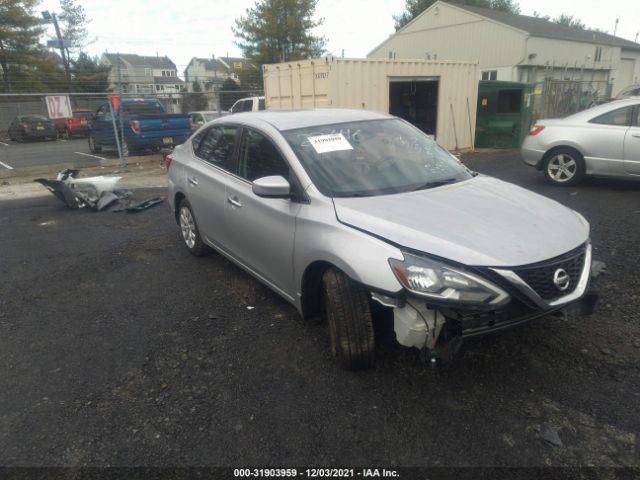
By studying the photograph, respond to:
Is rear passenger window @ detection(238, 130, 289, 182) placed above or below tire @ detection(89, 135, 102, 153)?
above

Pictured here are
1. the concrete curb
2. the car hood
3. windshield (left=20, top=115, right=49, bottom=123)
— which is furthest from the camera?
windshield (left=20, top=115, right=49, bottom=123)

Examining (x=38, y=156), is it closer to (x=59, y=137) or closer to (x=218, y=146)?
(x=59, y=137)

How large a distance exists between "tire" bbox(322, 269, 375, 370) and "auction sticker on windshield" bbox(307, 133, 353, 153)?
1.06 metres

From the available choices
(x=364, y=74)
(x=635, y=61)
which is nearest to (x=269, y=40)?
(x=364, y=74)

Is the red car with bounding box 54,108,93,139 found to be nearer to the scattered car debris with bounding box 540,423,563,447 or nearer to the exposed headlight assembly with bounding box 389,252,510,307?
the exposed headlight assembly with bounding box 389,252,510,307

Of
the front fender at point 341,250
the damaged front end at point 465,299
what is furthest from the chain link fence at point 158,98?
the damaged front end at point 465,299

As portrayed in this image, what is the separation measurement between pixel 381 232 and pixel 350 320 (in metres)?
0.57

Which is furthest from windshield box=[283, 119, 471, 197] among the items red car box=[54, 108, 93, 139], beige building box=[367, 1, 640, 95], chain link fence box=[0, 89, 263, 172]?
beige building box=[367, 1, 640, 95]

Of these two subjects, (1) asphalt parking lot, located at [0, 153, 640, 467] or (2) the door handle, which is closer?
(1) asphalt parking lot, located at [0, 153, 640, 467]

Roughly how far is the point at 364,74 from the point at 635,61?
35.6 meters

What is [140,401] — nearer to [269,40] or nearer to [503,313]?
[503,313]

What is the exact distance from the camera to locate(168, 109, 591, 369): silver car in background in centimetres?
243

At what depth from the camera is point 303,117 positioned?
12.9 ft

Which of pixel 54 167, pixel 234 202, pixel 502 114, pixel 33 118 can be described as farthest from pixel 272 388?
pixel 33 118
